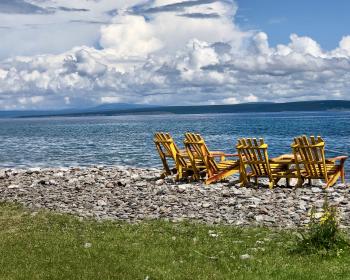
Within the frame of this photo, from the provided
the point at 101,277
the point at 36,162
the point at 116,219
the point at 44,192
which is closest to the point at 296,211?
the point at 116,219

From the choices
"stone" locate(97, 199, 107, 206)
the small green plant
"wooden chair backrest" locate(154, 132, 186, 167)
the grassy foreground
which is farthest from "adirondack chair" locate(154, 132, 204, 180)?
the small green plant

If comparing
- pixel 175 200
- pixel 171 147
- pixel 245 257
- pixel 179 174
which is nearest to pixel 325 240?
pixel 245 257

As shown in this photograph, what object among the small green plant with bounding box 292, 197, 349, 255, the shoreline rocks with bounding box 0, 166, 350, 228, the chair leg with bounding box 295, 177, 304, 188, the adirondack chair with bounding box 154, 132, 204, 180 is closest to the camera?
the small green plant with bounding box 292, 197, 349, 255

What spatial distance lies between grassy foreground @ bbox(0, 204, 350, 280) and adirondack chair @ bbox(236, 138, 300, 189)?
7.70 metres

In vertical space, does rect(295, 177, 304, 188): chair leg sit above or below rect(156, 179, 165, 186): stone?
above

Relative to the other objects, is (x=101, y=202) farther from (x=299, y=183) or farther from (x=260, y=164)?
(x=299, y=183)

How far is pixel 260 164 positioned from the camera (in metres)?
20.6

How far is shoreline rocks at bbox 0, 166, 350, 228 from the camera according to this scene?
46.2 feet

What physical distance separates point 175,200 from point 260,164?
4818mm

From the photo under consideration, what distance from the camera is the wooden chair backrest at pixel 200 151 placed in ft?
71.4

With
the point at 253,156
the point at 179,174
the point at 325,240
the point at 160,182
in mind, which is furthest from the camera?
the point at 179,174

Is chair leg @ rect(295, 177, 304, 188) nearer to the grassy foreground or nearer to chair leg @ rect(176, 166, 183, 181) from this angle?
chair leg @ rect(176, 166, 183, 181)

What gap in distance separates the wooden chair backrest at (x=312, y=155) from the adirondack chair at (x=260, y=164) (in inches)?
24.3

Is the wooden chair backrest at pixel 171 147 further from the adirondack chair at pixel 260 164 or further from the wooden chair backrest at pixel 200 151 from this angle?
the adirondack chair at pixel 260 164
